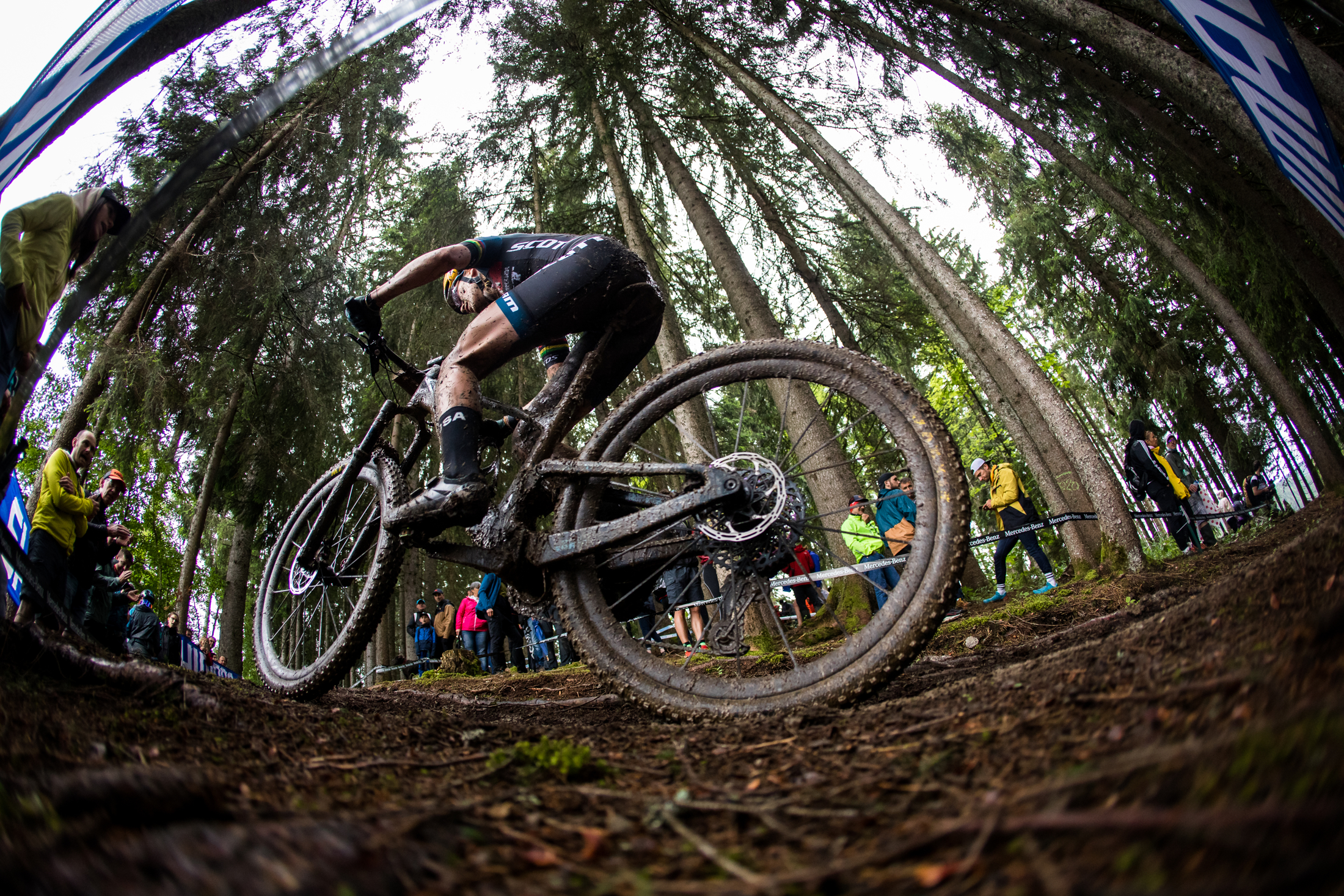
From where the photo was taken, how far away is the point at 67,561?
4621 millimetres

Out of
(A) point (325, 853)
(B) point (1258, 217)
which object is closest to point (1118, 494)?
(B) point (1258, 217)

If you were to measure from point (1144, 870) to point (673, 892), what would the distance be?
0.47 meters

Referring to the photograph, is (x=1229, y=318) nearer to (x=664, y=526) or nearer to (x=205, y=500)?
(x=664, y=526)

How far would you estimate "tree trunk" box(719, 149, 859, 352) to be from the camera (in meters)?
9.62

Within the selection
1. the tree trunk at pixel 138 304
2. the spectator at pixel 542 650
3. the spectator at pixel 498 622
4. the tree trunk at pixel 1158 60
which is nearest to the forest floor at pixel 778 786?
the tree trunk at pixel 1158 60

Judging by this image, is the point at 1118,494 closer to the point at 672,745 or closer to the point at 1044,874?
the point at 672,745

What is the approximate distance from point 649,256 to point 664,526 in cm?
701

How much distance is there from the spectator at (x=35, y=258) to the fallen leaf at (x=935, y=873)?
367 centimetres

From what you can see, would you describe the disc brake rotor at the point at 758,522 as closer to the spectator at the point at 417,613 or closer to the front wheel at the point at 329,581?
the front wheel at the point at 329,581

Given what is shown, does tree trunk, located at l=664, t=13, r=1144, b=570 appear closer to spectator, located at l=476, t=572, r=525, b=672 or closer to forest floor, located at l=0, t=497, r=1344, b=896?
forest floor, located at l=0, t=497, r=1344, b=896

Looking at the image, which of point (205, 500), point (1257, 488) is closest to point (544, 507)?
point (205, 500)

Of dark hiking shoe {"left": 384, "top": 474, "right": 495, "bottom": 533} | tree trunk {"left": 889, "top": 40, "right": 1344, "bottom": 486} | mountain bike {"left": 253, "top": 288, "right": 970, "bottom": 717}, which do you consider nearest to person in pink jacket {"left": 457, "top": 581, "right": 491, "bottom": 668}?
mountain bike {"left": 253, "top": 288, "right": 970, "bottom": 717}

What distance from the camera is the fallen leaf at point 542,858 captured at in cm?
84

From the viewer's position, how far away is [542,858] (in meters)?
0.85
